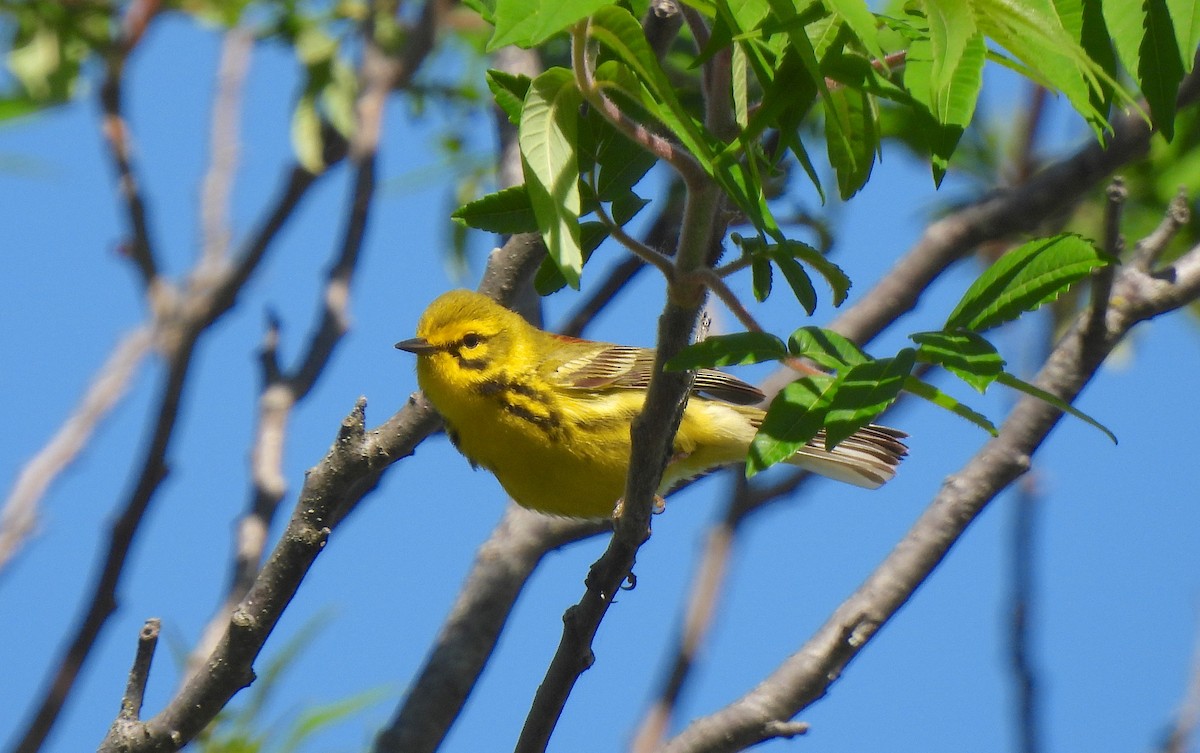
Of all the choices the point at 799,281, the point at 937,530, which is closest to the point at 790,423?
the point at 799,281

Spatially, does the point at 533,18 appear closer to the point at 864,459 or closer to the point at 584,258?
the point at 584,258

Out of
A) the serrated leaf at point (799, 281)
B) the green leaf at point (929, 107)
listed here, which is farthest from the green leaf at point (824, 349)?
the green leaf at point (929, 107)

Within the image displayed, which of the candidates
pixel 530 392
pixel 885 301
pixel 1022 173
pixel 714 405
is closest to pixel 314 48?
pixel 530 392

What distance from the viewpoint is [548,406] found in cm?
456

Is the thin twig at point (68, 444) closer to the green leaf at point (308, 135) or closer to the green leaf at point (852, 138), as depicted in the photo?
the green leaf at point (308, 135)

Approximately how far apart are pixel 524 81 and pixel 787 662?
6.59 ft

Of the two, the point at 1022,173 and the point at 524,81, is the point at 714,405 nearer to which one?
the point at 1022,173

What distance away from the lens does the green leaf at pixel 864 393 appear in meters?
1.92

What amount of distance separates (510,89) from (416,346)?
270 centimetres

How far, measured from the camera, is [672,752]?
316 cm

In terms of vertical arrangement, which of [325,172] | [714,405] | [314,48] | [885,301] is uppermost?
[314,48]

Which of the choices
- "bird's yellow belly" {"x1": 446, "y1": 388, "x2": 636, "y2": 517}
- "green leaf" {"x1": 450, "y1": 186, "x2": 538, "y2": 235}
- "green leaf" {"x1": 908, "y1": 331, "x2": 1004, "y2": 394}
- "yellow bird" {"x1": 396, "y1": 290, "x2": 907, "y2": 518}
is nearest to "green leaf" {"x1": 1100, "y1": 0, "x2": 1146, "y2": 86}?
"green leaf" {"x1": 908, "y1": 331, "x2": 1004, "y2": 394}

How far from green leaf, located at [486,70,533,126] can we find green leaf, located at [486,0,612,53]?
15.7 inches

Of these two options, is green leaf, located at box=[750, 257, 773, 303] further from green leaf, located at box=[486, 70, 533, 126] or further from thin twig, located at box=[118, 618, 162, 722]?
thin twig, located at box=[118, 618, 162, 722]
